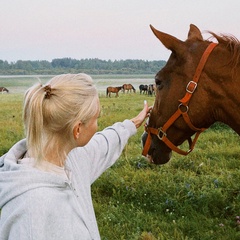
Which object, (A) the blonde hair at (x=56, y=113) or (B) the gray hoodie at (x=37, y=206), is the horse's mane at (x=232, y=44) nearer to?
(A) the blonde hair at (x=56, y=113)

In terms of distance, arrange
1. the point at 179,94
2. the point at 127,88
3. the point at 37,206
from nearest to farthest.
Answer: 1. the point at 37,206
2. the point at 179,94
3. the point at 127,88

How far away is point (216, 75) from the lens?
120 inches

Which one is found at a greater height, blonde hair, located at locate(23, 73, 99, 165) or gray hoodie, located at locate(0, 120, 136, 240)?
blonde hair, located at locate(23, 73, 99, 165)

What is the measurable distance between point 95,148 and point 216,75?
1107mm

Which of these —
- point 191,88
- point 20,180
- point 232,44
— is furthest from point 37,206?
point 232,44

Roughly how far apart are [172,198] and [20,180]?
3.30m

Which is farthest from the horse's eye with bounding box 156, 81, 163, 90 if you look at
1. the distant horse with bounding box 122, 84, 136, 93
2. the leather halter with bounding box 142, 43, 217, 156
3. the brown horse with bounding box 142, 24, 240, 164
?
the distant horse with bounding box 122, 84, 136, 93

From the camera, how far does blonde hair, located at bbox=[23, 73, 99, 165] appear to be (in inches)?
72.0

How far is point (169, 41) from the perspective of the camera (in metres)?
3.13

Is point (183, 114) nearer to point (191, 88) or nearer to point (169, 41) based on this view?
point (191, 88)

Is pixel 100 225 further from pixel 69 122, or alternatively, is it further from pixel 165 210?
pixel 69 122

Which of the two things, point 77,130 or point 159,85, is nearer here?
point 77,130

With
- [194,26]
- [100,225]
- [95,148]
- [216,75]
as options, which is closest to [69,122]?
[95,148]

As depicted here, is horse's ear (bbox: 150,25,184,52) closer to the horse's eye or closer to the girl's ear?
the horse's eye
